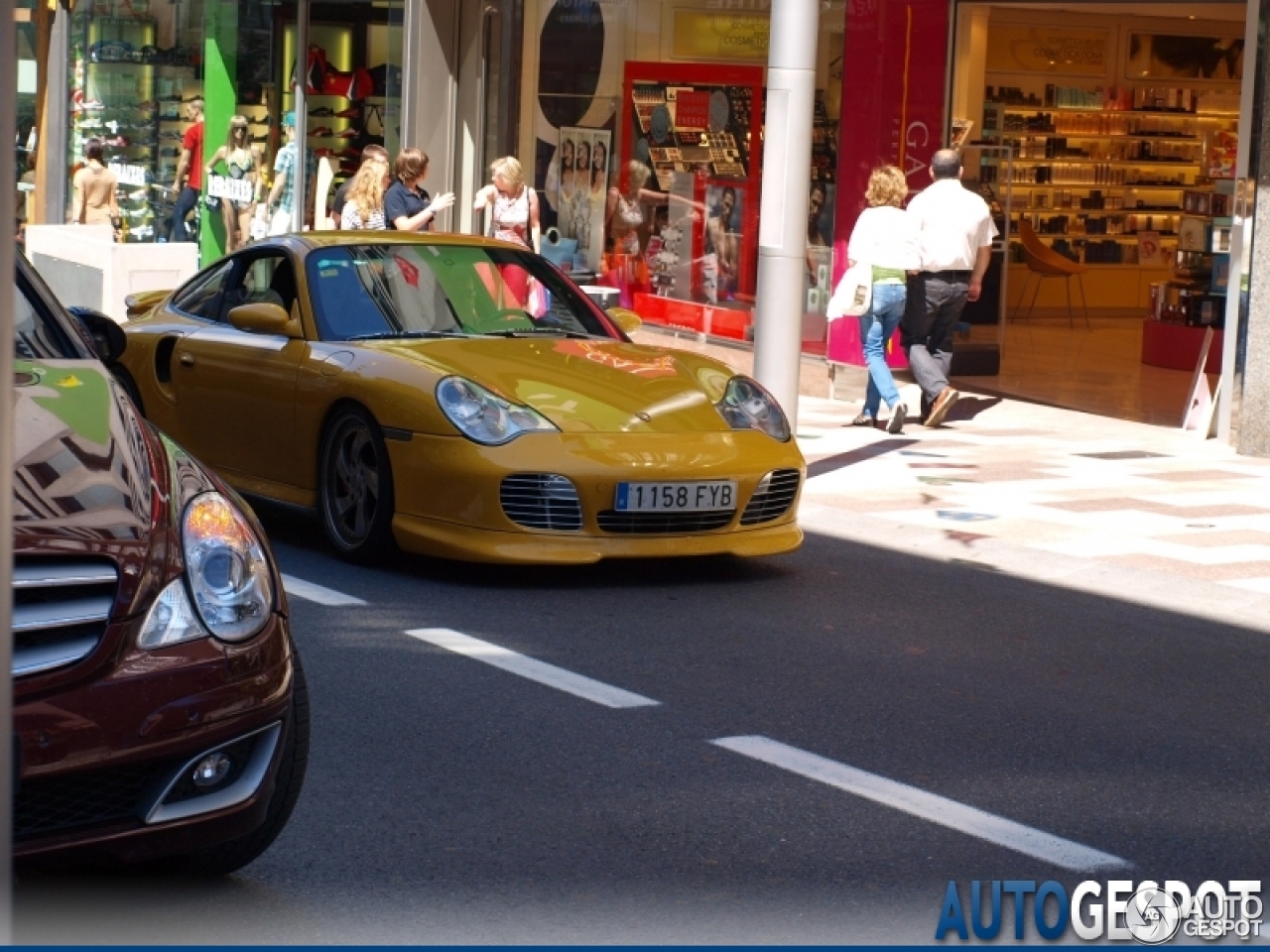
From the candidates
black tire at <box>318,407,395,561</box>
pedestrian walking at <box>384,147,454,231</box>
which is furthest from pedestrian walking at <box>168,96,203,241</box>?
black tire at <box>318,407,395,561</box>

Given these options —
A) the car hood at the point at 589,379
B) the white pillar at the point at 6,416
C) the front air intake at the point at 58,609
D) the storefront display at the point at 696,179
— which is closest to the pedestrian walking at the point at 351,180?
the storefront display at the point at 696,179

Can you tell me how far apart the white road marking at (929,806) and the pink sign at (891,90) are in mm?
10005

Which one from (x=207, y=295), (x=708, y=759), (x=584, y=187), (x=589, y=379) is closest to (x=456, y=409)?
(x=589, y=379)

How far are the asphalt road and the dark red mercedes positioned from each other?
0.29 meters

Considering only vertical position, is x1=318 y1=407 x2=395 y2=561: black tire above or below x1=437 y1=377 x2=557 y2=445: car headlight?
below

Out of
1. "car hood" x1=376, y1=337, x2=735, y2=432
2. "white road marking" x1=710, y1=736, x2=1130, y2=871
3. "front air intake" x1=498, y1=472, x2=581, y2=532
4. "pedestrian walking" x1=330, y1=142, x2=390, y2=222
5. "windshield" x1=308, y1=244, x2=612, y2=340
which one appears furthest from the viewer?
"pedestrian walking" x1=330, y1=142, x2=390, y2=222

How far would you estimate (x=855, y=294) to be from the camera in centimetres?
1362

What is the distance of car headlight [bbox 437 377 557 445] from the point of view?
316 inches

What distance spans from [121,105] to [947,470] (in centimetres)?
1703

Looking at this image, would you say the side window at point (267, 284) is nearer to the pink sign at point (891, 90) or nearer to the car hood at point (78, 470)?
the car hood at point (78, 470)

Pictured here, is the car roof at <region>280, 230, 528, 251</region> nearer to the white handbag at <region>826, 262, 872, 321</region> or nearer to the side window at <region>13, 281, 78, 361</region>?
the side window at <region>13, 281, 78, 361</region>

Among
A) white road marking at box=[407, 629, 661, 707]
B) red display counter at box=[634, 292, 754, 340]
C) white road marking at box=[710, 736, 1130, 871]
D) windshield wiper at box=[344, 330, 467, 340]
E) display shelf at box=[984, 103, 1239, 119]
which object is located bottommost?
white road marking at box=[407, 629, 661, 707]

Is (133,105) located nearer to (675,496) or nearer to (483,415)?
(483,415)

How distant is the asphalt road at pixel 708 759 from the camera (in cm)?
437
